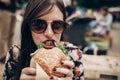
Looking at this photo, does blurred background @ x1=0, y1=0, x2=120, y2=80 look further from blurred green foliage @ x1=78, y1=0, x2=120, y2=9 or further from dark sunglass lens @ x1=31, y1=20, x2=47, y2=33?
dark sunglass lens @ x1=31, y1=20, x2=47, y2=33

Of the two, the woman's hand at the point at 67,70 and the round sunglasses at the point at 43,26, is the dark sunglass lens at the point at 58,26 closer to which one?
the round sunglasses at the point at 43,26

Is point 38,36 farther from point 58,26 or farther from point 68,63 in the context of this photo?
point 68,63

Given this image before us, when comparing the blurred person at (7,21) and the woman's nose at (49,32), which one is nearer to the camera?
the woman's nose at (49,32)

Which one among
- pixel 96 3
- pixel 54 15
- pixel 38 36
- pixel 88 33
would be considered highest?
pixel 96 3

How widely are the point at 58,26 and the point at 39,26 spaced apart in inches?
4.3

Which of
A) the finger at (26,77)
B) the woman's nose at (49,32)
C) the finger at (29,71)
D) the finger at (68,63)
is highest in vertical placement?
the woman's nose at (49,32)

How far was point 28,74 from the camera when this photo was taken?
202cm

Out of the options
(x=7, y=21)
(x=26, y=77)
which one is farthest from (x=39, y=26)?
(x=7, y=21)

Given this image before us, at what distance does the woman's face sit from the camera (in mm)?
2113

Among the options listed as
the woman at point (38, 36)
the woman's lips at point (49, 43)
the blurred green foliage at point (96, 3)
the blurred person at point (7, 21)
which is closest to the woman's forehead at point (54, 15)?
the woman at point (38, 36)

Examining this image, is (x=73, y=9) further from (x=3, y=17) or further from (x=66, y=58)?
(x=66, y=58)

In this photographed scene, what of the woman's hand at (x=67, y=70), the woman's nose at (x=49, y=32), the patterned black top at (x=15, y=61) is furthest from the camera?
the patterned black top at (x=15, y=61)

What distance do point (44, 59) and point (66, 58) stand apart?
0.14 metres

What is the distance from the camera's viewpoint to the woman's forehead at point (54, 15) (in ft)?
7.00
